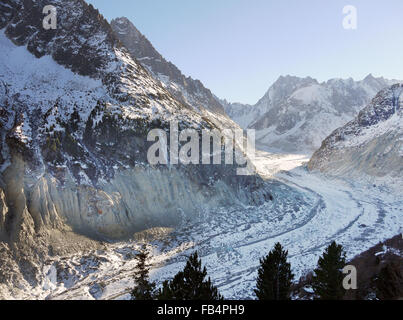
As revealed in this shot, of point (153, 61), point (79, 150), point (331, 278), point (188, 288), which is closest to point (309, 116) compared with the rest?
point (153, 61)

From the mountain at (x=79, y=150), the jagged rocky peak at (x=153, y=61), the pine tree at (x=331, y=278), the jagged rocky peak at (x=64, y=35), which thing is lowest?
the pine tree at (x=331, y=278)

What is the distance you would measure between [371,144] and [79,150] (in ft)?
221

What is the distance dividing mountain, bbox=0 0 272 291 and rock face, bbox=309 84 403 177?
34.0 metres

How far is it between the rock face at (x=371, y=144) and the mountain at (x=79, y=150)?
3397cm

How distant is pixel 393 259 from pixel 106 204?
27.9 m

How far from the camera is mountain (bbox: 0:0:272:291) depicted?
2714 centimetres

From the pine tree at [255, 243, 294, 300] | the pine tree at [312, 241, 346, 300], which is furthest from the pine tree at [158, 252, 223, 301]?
the pine tree at [312, 241, 346, 300]

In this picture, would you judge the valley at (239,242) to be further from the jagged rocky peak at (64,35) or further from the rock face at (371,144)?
the jagged rocky peak at (64,35)

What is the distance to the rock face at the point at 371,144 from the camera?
212 feet

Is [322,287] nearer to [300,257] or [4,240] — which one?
[300,257]

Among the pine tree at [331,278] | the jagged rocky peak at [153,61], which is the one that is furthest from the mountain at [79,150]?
the jagged rocky peak at [153,61]

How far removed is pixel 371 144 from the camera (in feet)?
234
